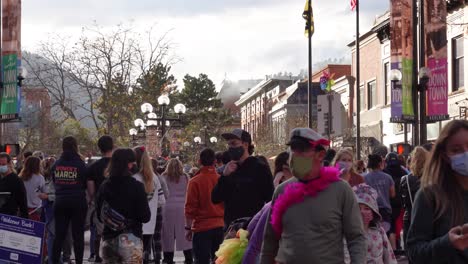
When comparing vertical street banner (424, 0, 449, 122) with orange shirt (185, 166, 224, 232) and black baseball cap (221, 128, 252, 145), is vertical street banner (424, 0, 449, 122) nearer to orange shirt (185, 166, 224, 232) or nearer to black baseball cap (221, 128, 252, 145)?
orange shirt (185, 166, 224, 232)

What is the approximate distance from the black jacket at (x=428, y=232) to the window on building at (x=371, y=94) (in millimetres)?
43604

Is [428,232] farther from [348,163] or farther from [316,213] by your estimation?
[348,163]

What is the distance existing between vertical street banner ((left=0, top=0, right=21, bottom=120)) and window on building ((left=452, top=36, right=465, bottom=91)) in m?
15.5

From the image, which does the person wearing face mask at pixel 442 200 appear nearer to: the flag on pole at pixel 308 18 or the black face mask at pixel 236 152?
the black face mask at pixel 236 152

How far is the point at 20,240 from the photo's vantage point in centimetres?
1067

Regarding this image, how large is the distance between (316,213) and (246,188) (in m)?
4.22

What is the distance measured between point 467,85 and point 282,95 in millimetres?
50460

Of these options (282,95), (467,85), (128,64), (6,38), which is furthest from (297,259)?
(282,95)

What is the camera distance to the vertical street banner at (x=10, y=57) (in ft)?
89.7

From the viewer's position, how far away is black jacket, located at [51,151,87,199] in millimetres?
13406

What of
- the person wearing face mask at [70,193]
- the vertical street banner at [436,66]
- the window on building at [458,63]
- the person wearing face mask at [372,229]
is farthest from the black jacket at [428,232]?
the window on building at [458,63]

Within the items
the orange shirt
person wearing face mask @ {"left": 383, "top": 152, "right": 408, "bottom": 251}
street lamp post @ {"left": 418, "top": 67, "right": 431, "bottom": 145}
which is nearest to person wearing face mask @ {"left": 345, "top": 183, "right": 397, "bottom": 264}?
the orange shirt

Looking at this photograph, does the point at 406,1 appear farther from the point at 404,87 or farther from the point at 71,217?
the point at 71,217

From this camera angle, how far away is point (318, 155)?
5875mm
